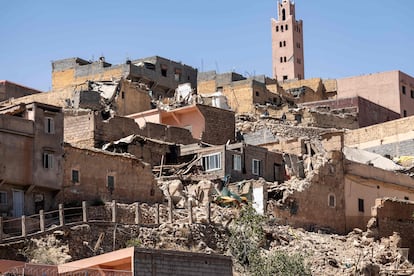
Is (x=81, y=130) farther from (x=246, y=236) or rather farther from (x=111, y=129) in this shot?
(x=246, y=236)

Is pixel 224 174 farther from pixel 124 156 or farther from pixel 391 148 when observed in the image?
pixel 391 148

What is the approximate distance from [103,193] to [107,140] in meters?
6.17

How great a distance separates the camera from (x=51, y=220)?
3034 cm

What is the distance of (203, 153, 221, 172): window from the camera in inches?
1507

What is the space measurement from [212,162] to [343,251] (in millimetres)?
5899

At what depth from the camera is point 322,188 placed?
38250 mm

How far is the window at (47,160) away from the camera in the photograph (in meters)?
31.8

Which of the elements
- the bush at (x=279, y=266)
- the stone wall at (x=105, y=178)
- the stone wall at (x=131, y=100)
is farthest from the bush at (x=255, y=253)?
the stone wall at (x=131, y=100)

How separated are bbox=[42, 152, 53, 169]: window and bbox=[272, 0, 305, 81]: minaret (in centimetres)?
5343

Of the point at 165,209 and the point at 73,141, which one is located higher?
the point at 73,141

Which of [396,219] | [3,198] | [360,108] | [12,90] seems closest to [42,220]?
[3,198]

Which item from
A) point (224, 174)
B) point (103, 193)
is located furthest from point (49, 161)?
point (224, 174)

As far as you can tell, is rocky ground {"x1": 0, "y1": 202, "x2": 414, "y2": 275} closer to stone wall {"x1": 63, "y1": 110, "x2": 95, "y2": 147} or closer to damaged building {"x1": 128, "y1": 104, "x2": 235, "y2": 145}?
stone wall {"x1": 63, "y1": 110, "x2": 95, "y2": 147}

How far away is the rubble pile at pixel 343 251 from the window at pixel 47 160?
6.78 metres
